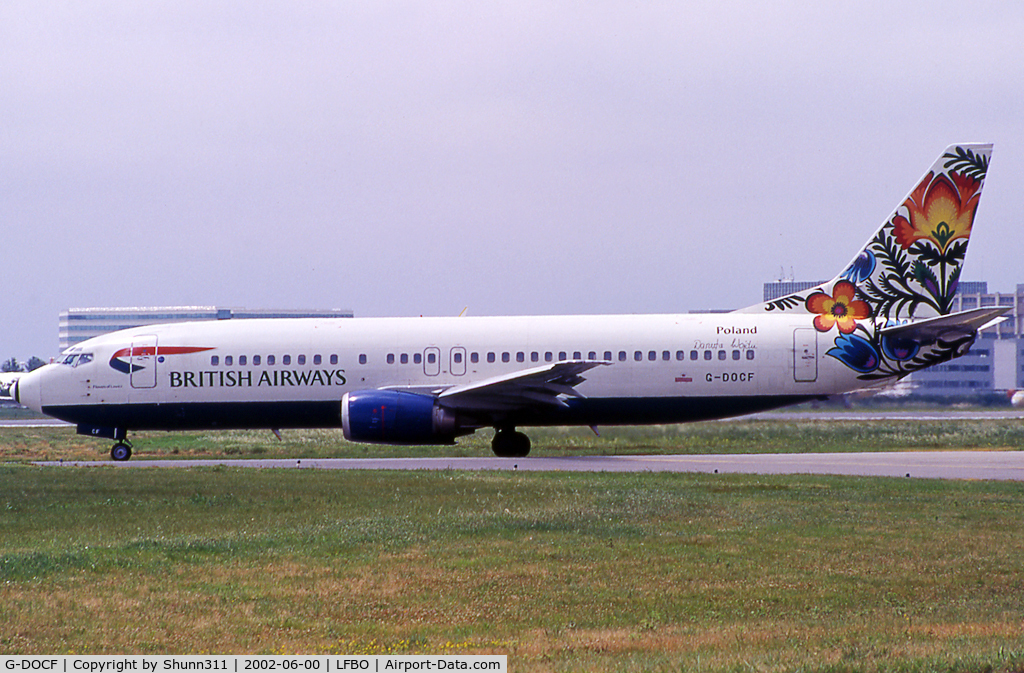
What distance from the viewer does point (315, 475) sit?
77.2ft

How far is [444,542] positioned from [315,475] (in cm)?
954

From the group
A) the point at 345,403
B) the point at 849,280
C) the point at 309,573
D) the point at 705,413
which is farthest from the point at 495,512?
the point at 849,280

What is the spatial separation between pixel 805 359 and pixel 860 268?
10.3 ft

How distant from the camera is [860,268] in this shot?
3072cm

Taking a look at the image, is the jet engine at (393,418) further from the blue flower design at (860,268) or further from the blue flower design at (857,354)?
the blue flower design at (860,268)

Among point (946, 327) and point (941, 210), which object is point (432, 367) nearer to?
point (946, 327)

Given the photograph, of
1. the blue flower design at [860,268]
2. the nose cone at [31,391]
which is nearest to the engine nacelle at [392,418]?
the nose cone at [31,391]

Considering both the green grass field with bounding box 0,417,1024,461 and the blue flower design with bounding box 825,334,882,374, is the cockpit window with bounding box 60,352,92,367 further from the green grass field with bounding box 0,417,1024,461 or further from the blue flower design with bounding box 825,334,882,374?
the blue flower design with bounding box 825,334,882,374

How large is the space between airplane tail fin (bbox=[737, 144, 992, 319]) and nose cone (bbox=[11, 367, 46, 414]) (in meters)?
21.7

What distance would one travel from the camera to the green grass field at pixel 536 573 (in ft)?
30.3

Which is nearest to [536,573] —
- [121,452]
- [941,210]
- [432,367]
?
[432,367]

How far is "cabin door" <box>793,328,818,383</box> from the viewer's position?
97.7ft

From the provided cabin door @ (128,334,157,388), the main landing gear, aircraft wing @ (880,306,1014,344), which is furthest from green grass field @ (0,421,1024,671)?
cabin door @ (128,334,157,388)

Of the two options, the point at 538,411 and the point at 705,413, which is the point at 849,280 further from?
the point at 538,411
